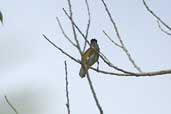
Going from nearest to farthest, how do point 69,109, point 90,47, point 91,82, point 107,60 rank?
point 91,82 < point 69,109 < point 107,60 < point 90,47

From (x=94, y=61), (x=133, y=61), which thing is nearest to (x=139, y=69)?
(x=133, y=61)

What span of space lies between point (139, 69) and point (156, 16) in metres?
0.78

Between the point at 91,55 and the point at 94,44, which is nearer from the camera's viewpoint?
the point at 91,55

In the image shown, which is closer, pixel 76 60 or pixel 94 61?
pixel 76 60

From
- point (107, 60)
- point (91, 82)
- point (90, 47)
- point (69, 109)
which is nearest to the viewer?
point (91, 82)

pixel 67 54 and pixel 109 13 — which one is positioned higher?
pixel 109 13

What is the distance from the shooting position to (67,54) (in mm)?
3814

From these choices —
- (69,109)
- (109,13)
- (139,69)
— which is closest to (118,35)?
(109,13)

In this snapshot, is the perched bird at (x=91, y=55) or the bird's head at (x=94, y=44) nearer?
the perched bird at (x=91, y=55)

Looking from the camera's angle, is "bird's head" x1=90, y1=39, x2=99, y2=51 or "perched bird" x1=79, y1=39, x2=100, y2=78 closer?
"perched bird" x1=79, y1=39, x2=100, y2=78

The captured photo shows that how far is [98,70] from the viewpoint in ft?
13.0

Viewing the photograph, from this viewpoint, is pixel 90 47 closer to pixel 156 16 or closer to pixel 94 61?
pixel 94 61

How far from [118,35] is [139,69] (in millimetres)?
520

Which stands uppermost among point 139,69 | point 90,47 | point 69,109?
point 90,47
